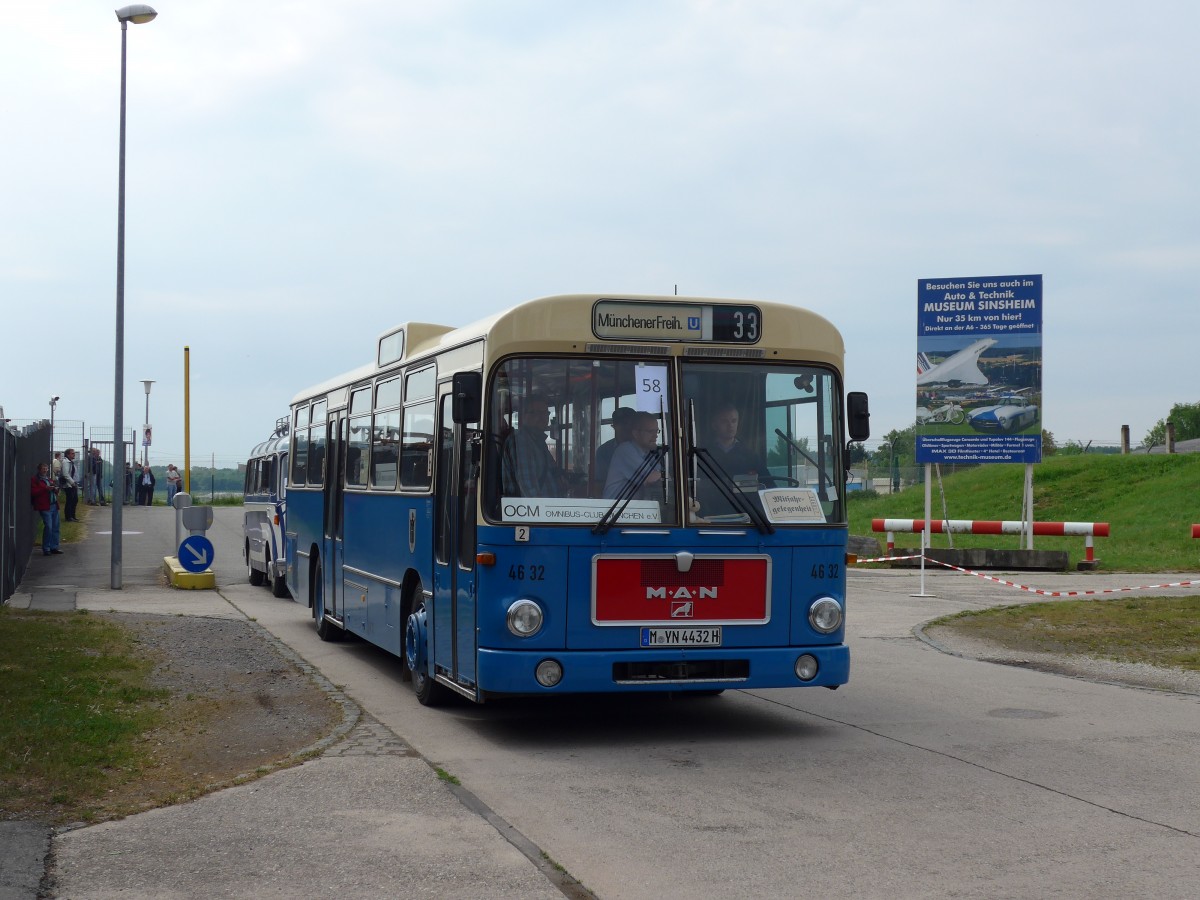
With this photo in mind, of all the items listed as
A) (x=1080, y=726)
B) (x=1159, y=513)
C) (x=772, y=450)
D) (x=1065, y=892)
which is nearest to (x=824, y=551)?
(x=772, y=450)

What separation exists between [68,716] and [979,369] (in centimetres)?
1941

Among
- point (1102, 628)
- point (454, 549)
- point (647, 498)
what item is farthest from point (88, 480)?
point (647, 498)

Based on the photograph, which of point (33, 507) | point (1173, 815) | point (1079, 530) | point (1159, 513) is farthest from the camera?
point (1159, 513)

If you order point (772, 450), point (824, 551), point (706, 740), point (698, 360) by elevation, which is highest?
point (698, 360)

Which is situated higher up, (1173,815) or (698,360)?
(698,360)

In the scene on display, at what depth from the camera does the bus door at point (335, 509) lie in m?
14.7

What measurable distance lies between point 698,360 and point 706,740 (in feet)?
8.30

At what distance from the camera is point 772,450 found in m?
9.47

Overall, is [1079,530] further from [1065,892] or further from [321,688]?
[1065,892]

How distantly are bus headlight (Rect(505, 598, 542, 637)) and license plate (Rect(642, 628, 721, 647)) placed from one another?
697 mm

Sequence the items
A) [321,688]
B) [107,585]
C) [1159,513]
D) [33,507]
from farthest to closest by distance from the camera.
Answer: [1159,513]
[33,507]
[107,585]
[321,688]

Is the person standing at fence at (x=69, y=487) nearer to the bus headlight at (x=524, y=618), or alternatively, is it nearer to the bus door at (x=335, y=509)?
the bus door at (x=335, y=509)

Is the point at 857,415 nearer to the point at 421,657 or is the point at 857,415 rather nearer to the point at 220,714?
the point at 421,657

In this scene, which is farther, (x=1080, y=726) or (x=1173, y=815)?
(x=1080, y=726)
